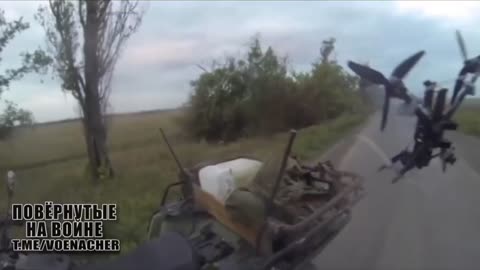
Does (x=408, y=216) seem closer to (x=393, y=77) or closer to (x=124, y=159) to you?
(x=393, y=77)

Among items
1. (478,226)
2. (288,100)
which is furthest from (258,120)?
(478,226)

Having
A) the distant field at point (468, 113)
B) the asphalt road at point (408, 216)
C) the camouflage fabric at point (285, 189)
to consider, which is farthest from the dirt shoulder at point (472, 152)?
the camouflage fabric at point (285, 189)

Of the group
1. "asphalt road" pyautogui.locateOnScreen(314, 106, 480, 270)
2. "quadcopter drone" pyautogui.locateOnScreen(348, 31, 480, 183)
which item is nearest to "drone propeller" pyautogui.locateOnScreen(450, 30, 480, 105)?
"quadcopter drone" pyautogui.locateOnScreen(348, 31, 480, 183)

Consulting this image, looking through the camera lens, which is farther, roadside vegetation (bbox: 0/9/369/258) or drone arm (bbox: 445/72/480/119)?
roadside vegetation (bbox: 0/9/369/258)

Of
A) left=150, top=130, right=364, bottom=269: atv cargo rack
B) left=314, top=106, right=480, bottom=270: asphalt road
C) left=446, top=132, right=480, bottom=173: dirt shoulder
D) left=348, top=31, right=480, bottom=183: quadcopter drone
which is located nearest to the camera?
left=150, top=130, right=364, bottom=269: atv cargo rack

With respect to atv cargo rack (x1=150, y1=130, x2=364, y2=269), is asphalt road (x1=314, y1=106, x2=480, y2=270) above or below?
below

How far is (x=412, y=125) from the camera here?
3.58m

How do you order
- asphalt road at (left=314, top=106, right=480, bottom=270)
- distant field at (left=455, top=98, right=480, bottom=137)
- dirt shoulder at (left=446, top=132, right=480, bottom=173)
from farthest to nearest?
dirt shoulder at (left=446, top=132, right=480, bottom=173) → asphalt road at (left=314, top=106, right=480, bottom=270) → distant field at (left=455, top=98, right=480, bottom=137)

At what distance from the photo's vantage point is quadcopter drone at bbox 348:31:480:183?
135 inches

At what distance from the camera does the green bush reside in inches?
203

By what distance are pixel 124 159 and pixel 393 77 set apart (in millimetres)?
3759

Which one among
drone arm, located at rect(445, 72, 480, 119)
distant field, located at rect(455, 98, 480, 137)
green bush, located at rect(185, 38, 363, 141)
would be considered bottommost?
green bush, located at rect(185, 38, 363, 141)

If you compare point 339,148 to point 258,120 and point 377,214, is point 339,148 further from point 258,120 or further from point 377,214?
point 258,120

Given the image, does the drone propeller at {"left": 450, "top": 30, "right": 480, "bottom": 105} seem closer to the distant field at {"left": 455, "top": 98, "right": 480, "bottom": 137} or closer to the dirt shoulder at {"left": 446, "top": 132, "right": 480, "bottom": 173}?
the distant field at {"left": 455, "top": 98, "right": 480, "bottom": 137}
